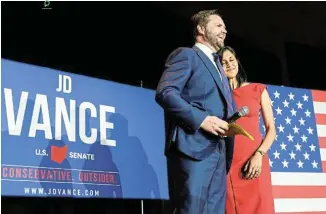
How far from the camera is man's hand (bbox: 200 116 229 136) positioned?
4.57 feet

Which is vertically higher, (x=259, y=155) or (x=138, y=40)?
(x=138, y=40)

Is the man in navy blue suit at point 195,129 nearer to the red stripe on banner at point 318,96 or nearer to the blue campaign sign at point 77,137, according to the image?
the blue campaign sign at point 77,137

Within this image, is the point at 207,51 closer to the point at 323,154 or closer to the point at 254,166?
the point at 254,166

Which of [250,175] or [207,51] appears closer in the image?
[207,51]

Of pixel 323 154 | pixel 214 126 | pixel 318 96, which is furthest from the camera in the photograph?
pixel 318 96

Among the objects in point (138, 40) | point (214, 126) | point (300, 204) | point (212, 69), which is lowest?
point (300, 204)

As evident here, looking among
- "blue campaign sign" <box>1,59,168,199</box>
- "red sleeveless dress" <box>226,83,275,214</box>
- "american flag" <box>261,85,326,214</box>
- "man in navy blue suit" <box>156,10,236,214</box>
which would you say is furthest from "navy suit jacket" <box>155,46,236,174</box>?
"american flag" <box>261,85,326,214</box>

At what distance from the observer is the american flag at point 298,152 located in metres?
2.93

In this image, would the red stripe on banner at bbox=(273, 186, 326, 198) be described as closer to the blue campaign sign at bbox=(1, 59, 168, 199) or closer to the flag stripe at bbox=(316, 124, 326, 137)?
the flag stripe at bbox=(316, 124, 326, 137)

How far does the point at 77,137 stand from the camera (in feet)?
8.14

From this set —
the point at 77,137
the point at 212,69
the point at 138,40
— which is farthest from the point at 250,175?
the point at 138,40

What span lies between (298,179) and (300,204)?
0.14 metres

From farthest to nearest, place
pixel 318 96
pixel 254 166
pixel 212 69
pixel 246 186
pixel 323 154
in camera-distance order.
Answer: pixel 318 96, pixel 323 154, pixel 246 186, pixel 254 166, pixel 212 69

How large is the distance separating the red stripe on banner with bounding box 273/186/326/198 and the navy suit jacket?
1.55 metres
